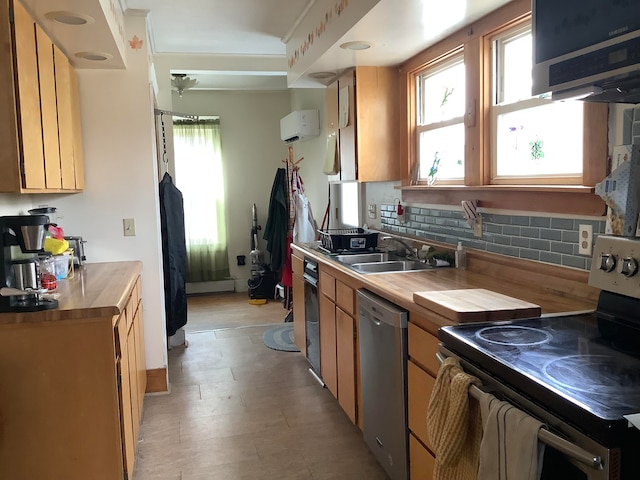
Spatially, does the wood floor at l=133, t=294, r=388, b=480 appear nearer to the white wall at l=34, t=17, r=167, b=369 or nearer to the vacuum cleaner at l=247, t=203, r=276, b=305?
the white wall at l=34, t=17, r=167, b=369

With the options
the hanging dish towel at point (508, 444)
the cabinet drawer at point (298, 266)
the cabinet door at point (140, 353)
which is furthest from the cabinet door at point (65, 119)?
the hanging dish towel at point (508, 444)

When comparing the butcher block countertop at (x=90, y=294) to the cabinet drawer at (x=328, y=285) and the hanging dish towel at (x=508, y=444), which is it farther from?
the hanging dish towel at (x=508, y=444)

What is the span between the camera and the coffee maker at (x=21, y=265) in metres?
2.30

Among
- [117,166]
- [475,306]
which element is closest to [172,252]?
[117,166]

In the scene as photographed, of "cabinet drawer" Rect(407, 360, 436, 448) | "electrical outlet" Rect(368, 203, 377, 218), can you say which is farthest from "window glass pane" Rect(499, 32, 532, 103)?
"electrical outlet" Rect(368, 203, 377, 218)

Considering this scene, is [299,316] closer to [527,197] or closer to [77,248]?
[77,248]

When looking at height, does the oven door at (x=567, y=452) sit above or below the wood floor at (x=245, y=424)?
above

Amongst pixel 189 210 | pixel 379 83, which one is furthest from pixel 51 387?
pixel 189 210

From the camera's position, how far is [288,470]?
2.72 m

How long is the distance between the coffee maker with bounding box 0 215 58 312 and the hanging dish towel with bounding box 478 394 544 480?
178 centimetres

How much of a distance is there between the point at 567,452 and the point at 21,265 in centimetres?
215

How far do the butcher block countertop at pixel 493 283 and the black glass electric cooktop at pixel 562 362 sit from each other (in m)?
0.16

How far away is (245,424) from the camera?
3225 millimetres

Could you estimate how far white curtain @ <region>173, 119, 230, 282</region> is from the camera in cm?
682
